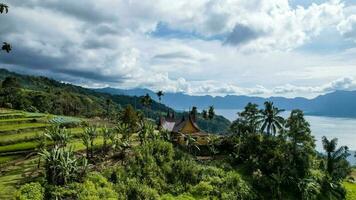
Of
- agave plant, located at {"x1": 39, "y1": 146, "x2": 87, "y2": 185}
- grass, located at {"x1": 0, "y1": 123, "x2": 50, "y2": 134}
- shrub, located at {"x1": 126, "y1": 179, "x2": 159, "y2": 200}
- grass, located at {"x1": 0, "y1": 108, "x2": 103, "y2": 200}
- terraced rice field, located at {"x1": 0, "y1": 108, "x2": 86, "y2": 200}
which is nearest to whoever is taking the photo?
agave plant, located at {"x1": 39, "y1": 146, "x2": 87, "y2": 185}

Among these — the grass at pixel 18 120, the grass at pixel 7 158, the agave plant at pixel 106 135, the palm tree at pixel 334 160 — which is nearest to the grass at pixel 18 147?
the grass at pixel 7 158

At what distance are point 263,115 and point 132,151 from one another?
117 feet

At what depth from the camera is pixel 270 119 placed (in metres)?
93.2

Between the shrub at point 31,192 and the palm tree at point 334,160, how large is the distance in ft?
231

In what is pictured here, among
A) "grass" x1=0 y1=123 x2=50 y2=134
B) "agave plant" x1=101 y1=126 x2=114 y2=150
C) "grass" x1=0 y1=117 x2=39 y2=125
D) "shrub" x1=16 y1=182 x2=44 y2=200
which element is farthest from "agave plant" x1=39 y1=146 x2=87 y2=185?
"grass" x1=0 y1=117 x2=39 y2=125

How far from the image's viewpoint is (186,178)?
69.4 m

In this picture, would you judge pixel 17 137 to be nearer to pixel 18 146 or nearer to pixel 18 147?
pixel 18 146

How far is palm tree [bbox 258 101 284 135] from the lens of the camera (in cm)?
9269

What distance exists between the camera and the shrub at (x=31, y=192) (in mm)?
46053

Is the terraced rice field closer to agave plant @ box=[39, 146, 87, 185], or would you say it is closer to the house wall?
agave plant @ box=[39, 146, 87, 185]

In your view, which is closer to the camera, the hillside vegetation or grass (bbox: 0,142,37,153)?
the hillside vegetation

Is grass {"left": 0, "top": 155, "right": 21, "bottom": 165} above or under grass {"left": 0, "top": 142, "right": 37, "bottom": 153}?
under

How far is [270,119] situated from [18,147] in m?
51.1

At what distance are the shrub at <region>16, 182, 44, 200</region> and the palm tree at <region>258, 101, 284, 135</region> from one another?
184 feet
